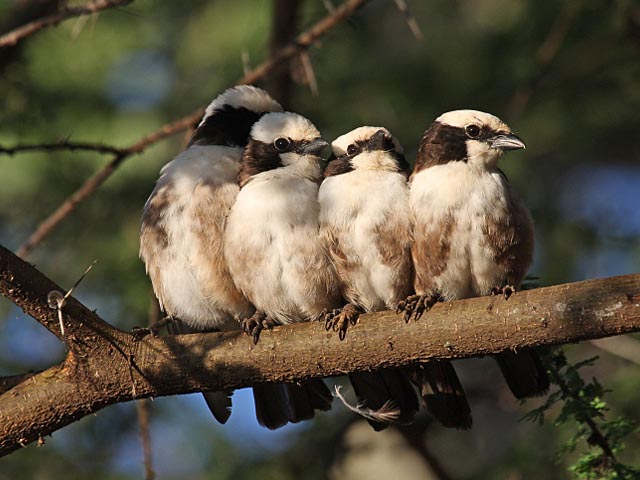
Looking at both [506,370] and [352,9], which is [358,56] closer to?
[352,9]

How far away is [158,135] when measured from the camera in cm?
590

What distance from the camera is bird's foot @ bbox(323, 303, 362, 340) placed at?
4.53 meters

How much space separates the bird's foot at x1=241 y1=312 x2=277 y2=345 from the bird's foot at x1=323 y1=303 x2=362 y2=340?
11.4 inches

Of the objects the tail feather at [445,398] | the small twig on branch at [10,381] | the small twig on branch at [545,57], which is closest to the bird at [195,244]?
the small twig on branch at [10,381]

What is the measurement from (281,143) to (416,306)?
138 cm

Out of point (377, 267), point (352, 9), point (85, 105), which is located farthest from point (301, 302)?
point (85, 105)

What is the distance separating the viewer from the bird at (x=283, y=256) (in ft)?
16.6

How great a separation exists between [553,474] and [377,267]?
6.58 ft

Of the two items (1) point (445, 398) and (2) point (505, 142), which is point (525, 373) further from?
(2) point (505, 142)

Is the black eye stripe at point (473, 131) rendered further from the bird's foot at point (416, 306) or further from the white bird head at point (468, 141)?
the bird's foot at point (416, 306)

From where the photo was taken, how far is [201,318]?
5.46 meters

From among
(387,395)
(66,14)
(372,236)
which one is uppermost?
(66,14)

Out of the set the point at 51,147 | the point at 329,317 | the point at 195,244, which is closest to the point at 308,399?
the point at 329,317

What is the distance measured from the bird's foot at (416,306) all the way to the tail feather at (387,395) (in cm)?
65
